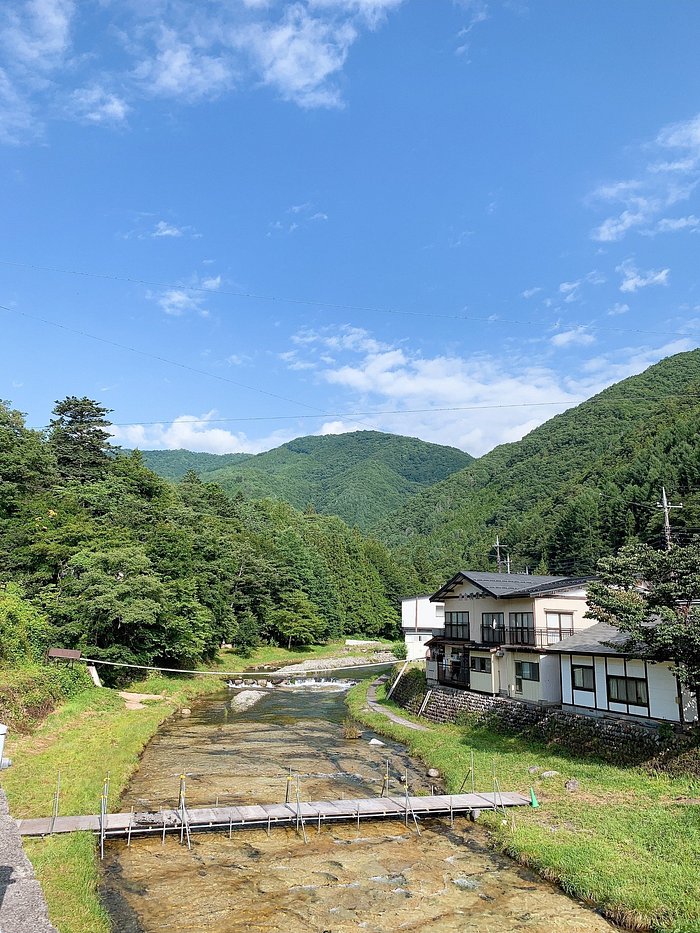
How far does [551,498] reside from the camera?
11344 centimetres

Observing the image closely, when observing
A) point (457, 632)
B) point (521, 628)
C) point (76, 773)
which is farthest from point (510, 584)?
point (76, 773)

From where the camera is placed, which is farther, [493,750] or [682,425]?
[682,425]

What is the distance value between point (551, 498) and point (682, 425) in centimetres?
3148

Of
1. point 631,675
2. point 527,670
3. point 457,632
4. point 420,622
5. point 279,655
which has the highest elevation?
point 631,675

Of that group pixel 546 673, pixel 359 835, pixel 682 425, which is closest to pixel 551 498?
pixel 682 425

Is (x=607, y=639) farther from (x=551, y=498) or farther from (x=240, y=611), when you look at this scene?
(x=551, y=498)

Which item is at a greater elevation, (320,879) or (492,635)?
(492,635)

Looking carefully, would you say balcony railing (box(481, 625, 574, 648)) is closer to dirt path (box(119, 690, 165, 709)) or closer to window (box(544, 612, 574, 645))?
window (box(544, 612, 574, 645))

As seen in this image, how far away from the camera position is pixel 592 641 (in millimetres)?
25109

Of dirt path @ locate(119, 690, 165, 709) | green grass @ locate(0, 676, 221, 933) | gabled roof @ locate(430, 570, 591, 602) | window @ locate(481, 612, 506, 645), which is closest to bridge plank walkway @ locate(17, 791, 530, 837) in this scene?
green grass @ locate(0, 676, 221, 933)

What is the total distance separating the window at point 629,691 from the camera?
2158 centimetres

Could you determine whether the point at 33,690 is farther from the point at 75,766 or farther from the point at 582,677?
the point at 582,677

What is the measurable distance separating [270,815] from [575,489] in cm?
9606

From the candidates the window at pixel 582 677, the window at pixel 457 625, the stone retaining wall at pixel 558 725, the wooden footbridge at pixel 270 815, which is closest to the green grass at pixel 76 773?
the wooden footbridge at pixel 270 815
